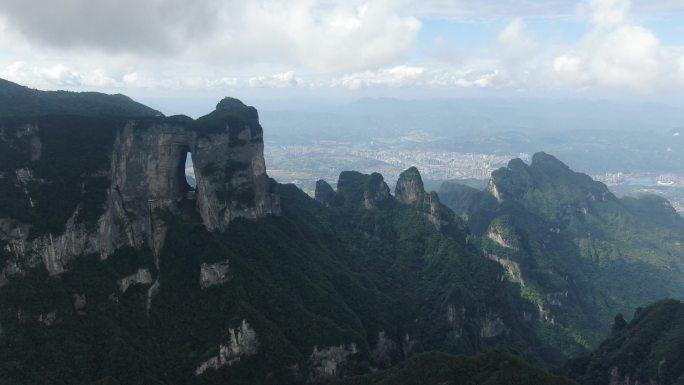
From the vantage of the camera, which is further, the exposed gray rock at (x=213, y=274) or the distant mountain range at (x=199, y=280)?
the exposed gray rock at (x=213, y=274)

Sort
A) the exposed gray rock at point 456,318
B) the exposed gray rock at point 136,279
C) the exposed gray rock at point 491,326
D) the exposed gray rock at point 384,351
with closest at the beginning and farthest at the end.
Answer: the exposed gray rock at point 136,279, the exposed gray rock at point 384,351, the exposed gray rock at point 456,318, the exposed gray rock at point 491,326

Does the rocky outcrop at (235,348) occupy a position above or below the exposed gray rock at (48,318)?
below

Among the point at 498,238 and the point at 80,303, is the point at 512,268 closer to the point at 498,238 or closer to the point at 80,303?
the point at 498,238

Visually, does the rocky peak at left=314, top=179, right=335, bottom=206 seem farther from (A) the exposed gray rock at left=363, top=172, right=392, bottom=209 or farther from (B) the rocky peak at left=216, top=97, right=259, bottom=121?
(B) the rocky peak at left=216, top=97, right=259, bottom=121

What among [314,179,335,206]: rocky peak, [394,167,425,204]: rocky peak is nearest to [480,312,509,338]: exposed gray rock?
[394,167,425,204]: rocky peak

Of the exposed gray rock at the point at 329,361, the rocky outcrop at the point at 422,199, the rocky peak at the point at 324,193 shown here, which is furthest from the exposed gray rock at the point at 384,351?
the rocky peak at the point at 324,193

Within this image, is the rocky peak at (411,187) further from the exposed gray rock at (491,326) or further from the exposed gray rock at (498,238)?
the exposed gray rock at (491,326)
